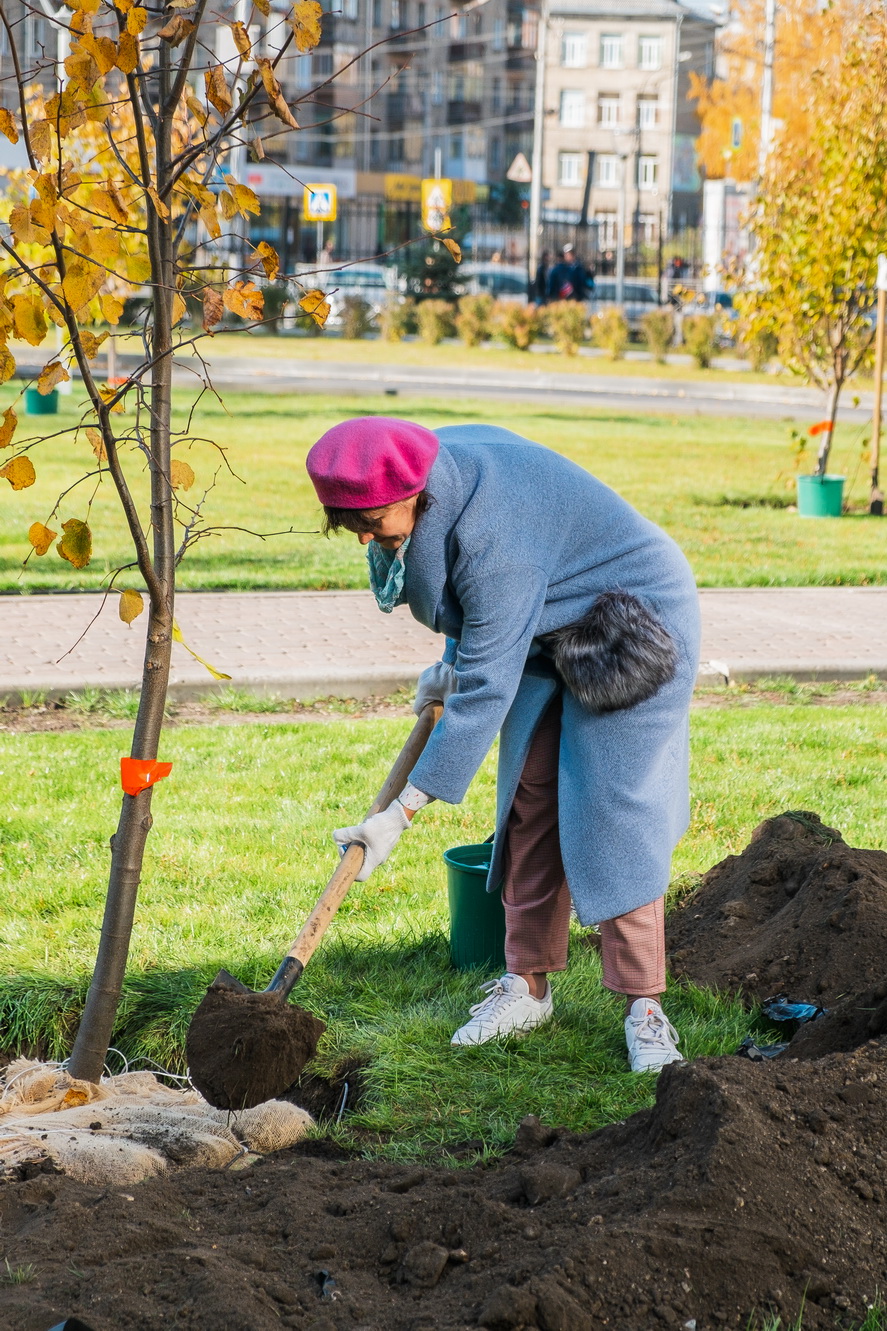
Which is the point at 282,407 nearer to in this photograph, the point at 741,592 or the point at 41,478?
the point at 41,478

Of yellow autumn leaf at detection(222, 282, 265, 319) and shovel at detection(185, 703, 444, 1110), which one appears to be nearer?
yellow autumn leaf at detection(222, 282, 265, 319)

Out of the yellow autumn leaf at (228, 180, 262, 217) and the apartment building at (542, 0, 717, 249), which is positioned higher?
the apartment building at (542, 0, 717, 249)

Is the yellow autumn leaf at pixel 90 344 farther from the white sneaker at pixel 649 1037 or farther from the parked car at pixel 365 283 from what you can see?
the parked car at pixel 365 283

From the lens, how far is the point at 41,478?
42.2ft

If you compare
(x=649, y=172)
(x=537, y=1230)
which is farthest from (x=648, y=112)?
(x=537, y=1230)

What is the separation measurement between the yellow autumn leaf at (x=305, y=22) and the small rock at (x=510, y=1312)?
2199mm

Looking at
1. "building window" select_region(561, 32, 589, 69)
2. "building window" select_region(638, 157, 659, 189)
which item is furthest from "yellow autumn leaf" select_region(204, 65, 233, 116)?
"building window" select_region(561, 32, 589, 69)

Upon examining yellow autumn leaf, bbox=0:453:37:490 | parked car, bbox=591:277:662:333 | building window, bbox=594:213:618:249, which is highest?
building window, bbox=594:213:618:249

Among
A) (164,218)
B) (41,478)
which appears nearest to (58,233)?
(164,218)

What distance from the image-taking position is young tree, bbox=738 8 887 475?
1168 centimetres

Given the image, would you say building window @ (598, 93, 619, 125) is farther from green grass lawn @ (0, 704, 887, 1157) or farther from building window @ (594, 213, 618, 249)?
green grass lawn @ (0, 704, 887, 1157)

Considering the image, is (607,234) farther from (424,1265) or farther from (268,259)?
(424,1265)

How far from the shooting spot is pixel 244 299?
9.43 feet

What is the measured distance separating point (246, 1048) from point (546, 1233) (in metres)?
0.83
